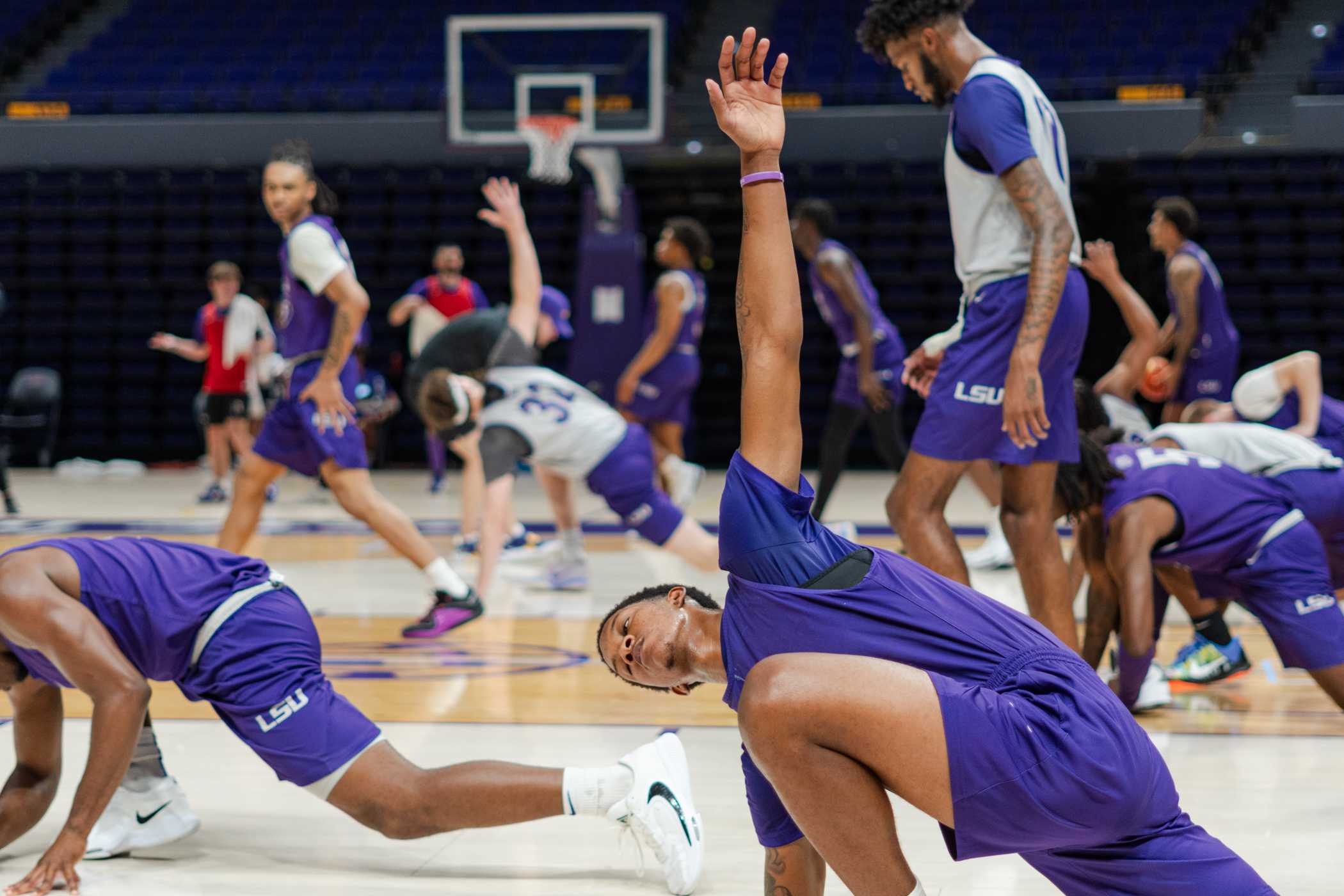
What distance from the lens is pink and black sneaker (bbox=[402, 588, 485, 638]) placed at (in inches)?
195

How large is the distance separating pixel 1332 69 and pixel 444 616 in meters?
10.9

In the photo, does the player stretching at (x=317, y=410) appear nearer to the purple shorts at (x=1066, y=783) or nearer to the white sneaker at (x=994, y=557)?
the white sneaker at (x=994, y=557)

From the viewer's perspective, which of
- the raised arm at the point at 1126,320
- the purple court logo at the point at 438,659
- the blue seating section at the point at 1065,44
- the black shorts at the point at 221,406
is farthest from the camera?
the blue seating section at the point at 1065,44

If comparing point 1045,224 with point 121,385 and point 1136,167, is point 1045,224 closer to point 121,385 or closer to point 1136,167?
point 1136,167

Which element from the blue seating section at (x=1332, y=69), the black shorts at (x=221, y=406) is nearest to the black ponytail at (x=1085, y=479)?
the black shorts at (x=221, y=406)

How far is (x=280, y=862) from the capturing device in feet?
9.09

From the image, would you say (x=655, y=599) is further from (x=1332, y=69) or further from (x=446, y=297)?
(x=1332, y=69)

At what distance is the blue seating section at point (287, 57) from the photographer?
43.7 feet

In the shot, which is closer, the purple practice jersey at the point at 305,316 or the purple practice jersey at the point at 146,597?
the purple practice jersey at the point at 146,597

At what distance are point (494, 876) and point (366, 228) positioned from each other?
11.1 meters

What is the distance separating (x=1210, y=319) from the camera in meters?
6.80

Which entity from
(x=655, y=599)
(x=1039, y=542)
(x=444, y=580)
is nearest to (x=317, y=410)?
(x=444, y=580)

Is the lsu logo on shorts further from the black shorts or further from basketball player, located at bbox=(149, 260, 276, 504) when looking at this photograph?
the black shorts

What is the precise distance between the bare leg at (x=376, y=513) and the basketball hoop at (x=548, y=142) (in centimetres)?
621
